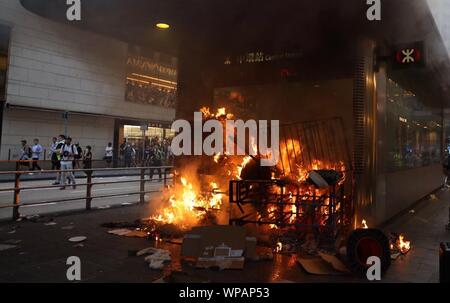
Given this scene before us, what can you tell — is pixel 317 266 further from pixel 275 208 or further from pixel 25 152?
pixel 25 152

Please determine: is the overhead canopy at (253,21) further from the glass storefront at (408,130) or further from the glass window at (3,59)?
the glass window at (3,59)

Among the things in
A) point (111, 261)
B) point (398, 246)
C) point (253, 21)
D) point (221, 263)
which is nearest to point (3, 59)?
point (253, 21)

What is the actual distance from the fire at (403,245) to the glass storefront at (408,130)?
2041 millimetres

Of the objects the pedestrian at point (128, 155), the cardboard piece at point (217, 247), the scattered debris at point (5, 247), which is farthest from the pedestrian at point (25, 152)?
the cardboard piece at point (217, 247)

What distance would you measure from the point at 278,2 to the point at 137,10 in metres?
2.37

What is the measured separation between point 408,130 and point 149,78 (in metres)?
20.4

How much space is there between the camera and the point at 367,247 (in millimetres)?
4648

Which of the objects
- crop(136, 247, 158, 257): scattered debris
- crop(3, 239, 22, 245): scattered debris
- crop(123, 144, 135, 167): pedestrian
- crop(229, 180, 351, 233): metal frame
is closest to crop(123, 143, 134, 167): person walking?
crop(123, 144, 135, 167): pedestrian

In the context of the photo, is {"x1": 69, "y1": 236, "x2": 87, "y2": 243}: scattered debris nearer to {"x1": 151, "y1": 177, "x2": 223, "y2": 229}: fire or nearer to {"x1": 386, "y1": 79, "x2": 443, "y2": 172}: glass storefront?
{"x1": 151, "y1": 177, "x2": 223, "y2": 229}: fire

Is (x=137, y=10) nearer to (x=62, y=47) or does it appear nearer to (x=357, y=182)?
(x=357, y=182)

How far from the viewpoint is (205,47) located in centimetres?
797

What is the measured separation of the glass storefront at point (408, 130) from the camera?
8133 millimetres

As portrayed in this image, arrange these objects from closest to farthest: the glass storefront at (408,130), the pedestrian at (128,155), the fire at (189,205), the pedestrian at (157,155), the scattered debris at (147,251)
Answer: the scattered debris at (147,251)
the fire at (189,205)
the glass storefront at (408,130)
the pedestrian at (157,155)
the pedestrian at (128,155)

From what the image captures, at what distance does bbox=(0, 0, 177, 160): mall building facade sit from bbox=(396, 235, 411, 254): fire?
18443mm
